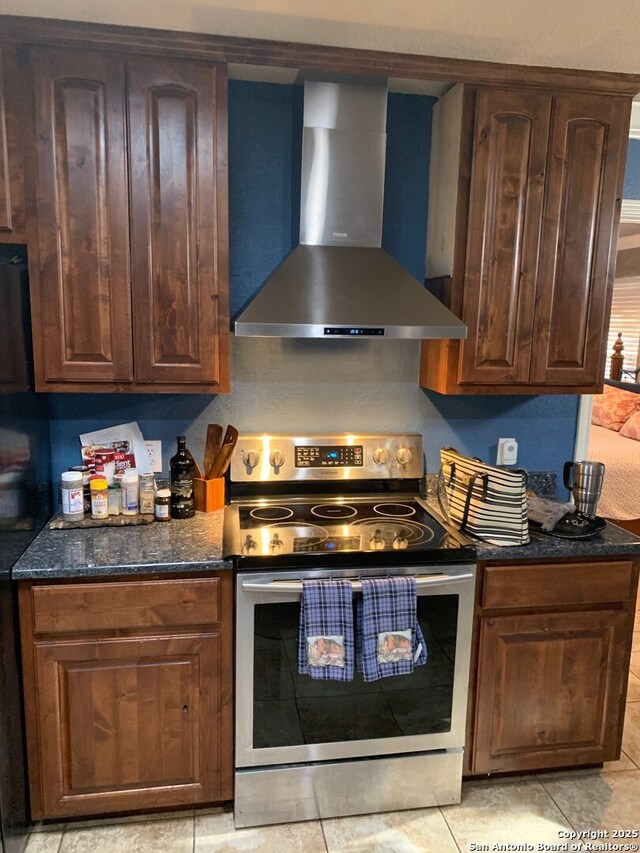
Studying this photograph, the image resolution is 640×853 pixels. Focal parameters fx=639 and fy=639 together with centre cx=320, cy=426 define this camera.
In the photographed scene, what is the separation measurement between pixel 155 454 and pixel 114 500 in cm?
29

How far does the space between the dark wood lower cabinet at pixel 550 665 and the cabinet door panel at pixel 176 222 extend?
124 centimetres

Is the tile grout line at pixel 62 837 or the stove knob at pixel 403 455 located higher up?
the stove knob at pixel 403 455

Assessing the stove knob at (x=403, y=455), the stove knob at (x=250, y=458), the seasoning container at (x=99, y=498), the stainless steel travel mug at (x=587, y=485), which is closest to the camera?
the seasoning container at (x=99, y=498)

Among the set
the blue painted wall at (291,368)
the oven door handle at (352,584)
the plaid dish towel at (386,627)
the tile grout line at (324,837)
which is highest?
the blue painted wall at (291,368)

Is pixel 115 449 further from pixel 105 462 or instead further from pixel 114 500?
pixel 114 500

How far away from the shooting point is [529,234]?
224cm

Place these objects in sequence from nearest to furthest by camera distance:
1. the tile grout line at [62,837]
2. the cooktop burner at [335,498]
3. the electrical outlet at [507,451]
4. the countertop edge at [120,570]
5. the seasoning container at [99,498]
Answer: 1. the countertop edge at [120,570]
2. the tile grout line at [62,837]
3. the cooktop burner at [335,498]
4. the seasoning container at [99,498]
5. the electrical outlet at [507,451]

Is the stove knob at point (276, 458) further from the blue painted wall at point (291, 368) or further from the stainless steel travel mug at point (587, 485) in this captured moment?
the stainless steel travel mug at point (587, 485)

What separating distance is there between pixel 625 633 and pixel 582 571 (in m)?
0.29

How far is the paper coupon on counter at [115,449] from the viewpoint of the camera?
2312mm

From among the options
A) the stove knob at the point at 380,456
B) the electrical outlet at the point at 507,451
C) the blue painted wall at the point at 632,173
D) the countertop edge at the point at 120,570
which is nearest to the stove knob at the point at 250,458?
the stove knob at the point at 380,456

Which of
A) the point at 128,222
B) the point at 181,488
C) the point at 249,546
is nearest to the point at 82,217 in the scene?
the point at 128,222

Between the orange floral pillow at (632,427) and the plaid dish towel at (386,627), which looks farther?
the orange floral pillow at (632,427)

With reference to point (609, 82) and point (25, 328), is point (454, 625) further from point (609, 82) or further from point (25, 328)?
point (609, 82)
